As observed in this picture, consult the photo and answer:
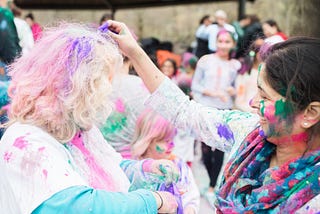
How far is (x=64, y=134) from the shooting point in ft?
5.70

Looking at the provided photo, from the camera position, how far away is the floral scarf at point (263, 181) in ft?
4.63

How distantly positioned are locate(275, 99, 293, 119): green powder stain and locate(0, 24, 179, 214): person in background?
51 centimetres

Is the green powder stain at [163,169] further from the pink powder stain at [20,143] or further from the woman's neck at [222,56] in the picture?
the woman's neck at [222,56]

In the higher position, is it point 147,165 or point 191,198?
point 147,165

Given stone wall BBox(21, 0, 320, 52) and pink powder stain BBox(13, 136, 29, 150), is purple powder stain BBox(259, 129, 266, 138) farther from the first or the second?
stone wall BBox(21, 0, 320, 52)

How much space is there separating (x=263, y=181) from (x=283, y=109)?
23 cm

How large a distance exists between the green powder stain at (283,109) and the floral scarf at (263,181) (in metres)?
0.13

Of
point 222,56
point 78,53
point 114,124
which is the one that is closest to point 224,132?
point 78,53

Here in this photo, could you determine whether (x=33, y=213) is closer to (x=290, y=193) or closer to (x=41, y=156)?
(x=41, y=156)

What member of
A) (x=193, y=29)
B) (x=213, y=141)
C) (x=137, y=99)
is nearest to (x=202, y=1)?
(x=193, y=29)

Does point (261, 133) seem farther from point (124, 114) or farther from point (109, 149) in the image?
point (124, 114)

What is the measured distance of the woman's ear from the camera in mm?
1447

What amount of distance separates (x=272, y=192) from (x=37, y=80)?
0.86 m

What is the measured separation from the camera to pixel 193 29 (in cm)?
1116
